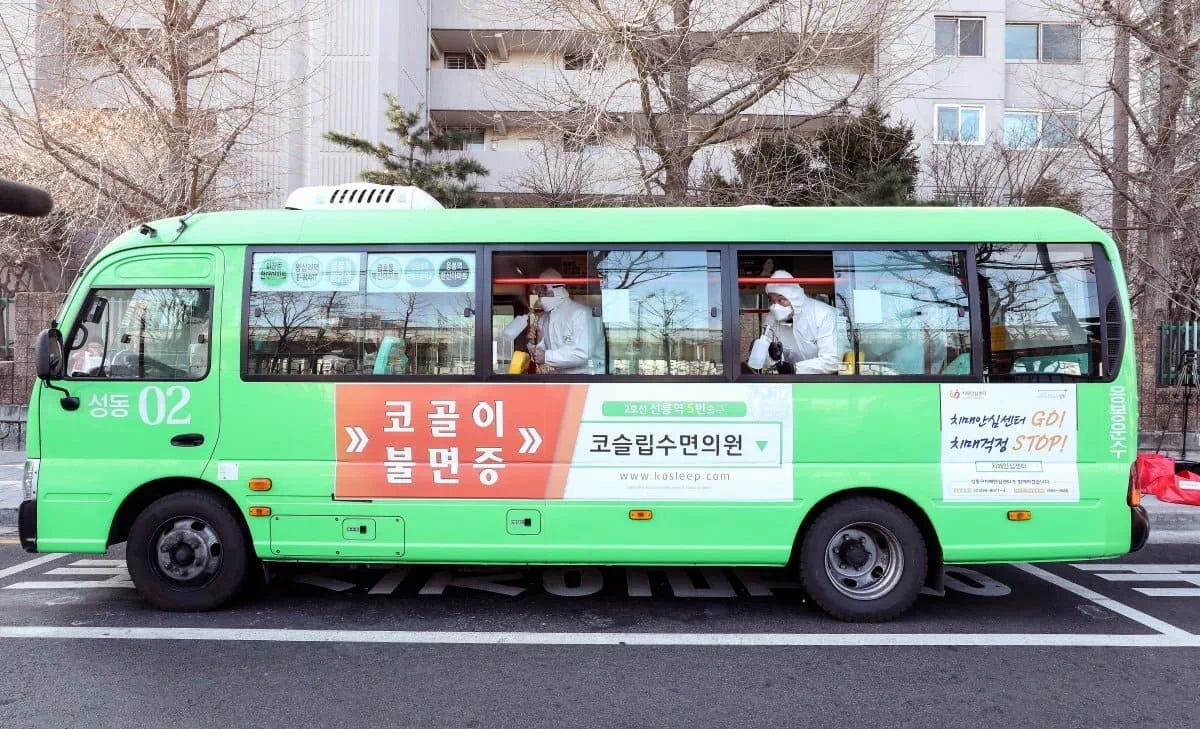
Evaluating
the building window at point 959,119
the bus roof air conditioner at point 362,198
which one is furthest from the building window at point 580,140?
the building window at point 959,119

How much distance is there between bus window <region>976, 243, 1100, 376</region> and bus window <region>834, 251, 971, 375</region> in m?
0.18

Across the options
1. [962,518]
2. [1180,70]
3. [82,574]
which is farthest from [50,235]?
[1180,70]

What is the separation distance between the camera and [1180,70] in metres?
11.6

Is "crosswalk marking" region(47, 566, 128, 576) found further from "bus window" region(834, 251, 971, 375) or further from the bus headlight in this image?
"bus window" region(834, 251, 971, 375)

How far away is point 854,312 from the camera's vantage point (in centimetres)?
532

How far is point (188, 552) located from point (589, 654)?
291 cm

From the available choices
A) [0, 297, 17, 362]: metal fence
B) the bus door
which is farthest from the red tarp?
[0, 297, 17, 362]: metal fence

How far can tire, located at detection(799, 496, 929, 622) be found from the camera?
516 centimetres

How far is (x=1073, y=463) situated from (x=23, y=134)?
1341 cm

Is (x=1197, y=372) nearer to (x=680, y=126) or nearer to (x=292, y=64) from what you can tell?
(x=680, y=126)

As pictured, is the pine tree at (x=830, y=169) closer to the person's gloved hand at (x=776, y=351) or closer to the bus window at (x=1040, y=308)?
the bus window at (x=1040, y=308)

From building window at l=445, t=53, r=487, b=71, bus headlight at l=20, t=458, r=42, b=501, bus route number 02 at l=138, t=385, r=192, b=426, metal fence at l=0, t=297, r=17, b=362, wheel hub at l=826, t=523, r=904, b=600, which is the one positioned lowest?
wheel hub at l=826, t=523, r=904, b=600

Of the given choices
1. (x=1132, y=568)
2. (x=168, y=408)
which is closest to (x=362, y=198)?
(x=168, y=408)

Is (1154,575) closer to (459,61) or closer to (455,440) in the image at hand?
(455,440)
